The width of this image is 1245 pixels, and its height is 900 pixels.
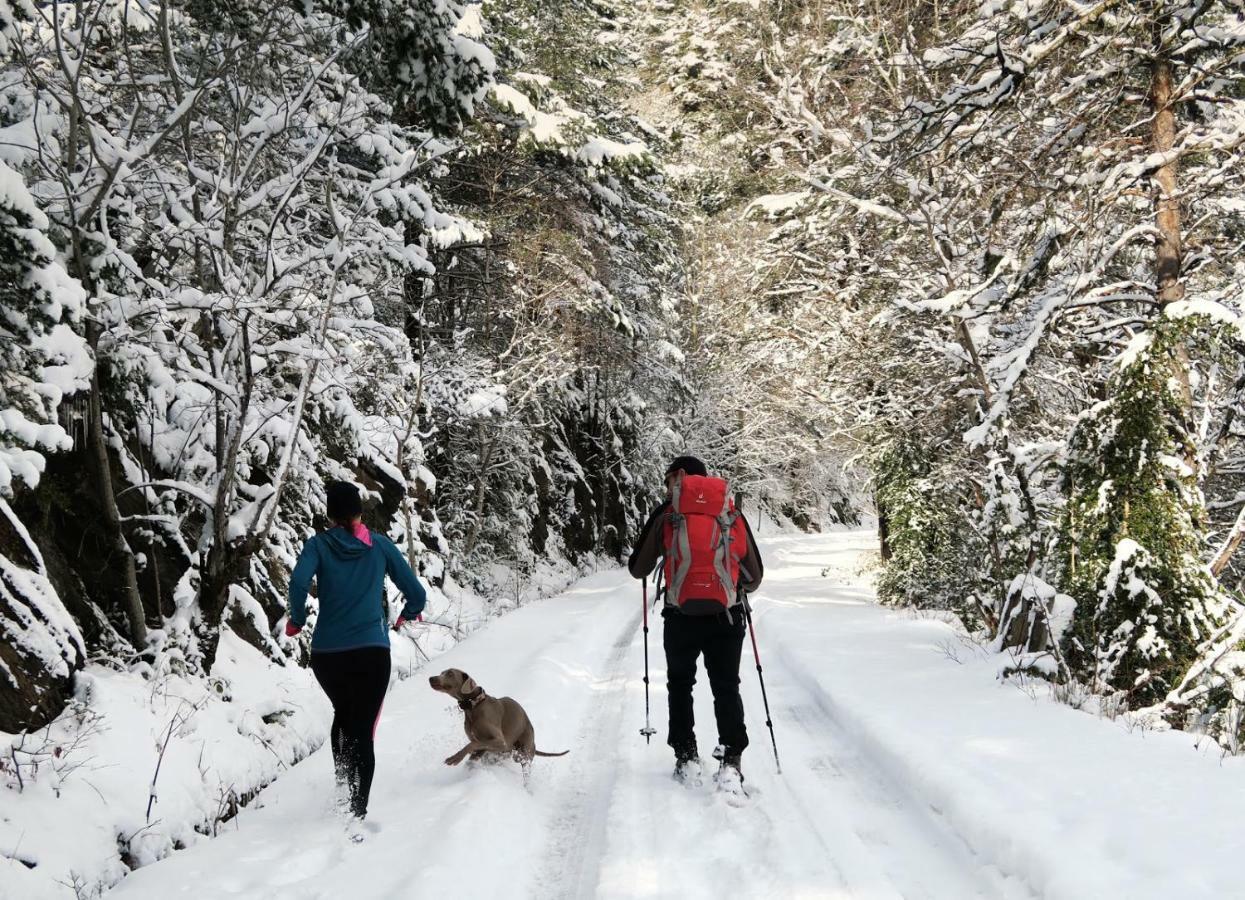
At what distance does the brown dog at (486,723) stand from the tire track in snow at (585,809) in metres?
0.41

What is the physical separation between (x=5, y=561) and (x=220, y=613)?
1592mm

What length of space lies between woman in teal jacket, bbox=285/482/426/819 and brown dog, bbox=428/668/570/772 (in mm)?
731

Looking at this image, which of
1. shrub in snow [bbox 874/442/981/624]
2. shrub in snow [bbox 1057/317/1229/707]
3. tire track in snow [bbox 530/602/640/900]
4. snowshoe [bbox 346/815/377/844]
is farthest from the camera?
shrub in snow [bbox 874/442/981/624]

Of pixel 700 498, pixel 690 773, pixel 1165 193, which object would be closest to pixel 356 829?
pixel 690 773

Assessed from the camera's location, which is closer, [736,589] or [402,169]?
[736,589]

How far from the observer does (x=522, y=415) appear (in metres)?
19.3

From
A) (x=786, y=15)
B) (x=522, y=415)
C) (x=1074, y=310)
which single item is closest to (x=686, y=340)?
(x=522, y=415)

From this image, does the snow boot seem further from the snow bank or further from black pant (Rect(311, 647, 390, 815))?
the snow bank

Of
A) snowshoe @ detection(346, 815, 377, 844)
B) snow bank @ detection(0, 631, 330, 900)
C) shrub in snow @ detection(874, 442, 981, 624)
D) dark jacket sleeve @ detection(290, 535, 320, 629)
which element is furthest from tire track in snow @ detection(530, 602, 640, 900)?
shrub in snow @ detection(874, 442, 981, 624)

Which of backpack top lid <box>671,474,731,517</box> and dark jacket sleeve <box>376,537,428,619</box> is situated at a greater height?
backpack top lid <box>671,474,731,517</box>

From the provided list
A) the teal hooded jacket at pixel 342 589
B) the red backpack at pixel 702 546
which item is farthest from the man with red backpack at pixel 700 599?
the teal hooded jacket at pixel 342 589

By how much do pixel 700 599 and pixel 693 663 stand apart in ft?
1.73

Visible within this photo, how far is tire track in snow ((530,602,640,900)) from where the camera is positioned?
3.95 m

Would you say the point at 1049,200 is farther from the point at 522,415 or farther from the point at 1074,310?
the point at 522,415
